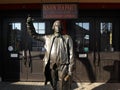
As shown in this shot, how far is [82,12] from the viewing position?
43.4 ft

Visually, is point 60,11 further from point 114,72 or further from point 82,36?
point 114,72

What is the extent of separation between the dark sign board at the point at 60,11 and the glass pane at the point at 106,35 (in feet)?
5.03

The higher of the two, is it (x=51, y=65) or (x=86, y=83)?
(x=51, y=65)

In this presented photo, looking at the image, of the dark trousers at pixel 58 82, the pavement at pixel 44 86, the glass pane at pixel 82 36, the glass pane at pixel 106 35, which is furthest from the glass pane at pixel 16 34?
the dark trousers at pixel 58 82

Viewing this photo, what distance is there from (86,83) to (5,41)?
297 cm

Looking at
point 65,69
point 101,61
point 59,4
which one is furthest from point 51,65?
point 101,61

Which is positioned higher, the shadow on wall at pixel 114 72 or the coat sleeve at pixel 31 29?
the coat sleeve at pixel 31 29

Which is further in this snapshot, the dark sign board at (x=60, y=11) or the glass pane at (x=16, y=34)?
the glass pane at (x=16, y=34)

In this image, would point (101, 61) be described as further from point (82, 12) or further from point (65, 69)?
point (65, 69)

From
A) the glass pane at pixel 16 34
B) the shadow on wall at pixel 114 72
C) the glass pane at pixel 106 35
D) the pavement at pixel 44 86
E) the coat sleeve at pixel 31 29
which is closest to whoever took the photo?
the coat sleeve at pixel 31 29

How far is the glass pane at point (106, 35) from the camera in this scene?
13266mm

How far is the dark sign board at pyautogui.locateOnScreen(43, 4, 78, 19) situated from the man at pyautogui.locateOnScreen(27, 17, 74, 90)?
13.3 feet

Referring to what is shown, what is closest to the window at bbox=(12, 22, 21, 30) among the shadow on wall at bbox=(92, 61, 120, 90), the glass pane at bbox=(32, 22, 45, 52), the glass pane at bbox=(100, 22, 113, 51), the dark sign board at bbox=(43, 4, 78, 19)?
the glass pane at bbox=(32, 22, 45, 52)

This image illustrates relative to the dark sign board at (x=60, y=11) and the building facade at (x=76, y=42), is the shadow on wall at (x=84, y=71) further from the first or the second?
the dark sign board at (x=60, y=11)
